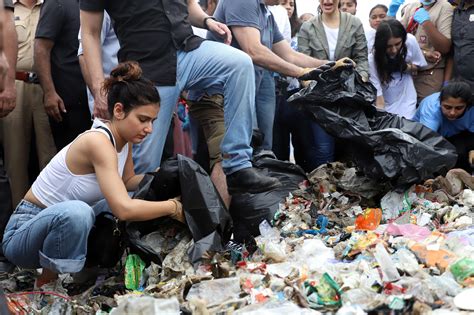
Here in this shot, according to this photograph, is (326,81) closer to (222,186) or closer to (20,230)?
(222,186)

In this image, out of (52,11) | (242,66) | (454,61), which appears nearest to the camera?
(242,66)

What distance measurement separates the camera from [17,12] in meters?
4.99

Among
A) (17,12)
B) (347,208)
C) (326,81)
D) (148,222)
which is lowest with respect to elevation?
(347,208)

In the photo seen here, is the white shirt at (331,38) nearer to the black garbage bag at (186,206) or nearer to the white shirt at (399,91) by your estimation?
the white shirt at (399,91)

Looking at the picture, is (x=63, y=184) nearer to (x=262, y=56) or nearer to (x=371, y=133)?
(x=262, y=56)

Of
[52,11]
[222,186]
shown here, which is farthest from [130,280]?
[52,11]

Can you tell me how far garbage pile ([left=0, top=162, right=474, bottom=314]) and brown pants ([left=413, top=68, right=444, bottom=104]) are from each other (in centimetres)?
169

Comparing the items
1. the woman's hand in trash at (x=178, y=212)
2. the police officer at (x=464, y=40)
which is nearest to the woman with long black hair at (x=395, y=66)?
the police officer at (x=464, y=40)

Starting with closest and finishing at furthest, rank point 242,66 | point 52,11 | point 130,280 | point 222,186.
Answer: point 130,280
point 242,66
point 222,186
point 52,11

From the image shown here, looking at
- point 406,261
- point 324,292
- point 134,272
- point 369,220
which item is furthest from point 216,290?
point 369,220

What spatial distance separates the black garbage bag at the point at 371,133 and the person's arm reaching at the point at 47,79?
5.17 ft

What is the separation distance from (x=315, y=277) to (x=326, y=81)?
175cm

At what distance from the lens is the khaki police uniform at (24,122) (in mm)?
4738

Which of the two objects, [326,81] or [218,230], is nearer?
[218,230]
